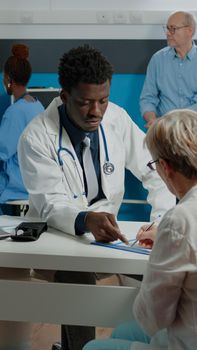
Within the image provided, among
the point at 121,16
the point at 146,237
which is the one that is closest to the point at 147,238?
the point at 146,237

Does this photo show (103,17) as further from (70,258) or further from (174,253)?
(174,253)

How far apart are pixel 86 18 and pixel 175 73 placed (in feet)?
3.13

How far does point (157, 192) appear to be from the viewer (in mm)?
2537

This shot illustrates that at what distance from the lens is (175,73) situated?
4258mm

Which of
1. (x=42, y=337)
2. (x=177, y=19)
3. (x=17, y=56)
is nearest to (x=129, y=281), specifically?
(x=42, y=337)

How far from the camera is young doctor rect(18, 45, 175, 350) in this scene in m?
2.31

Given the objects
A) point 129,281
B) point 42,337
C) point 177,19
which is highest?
point 177,19

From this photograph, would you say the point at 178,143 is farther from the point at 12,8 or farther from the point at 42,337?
the point at 12,8

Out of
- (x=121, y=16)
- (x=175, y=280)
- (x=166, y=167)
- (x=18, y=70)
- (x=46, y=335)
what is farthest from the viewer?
(x=121, y=16)

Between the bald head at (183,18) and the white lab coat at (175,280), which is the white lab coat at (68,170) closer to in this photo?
the white lab coat at (175,280)

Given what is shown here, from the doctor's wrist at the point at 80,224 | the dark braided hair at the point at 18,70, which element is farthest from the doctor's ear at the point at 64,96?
the dark braided hair at the point at 18,70

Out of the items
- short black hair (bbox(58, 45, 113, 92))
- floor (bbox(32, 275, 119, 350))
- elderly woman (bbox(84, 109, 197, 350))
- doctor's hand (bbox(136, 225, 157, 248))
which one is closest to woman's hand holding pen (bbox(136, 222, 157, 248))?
doctor's hand (bbox(136, 225, 157, 248))

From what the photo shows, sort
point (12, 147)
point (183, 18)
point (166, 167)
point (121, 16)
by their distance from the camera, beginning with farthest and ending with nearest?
point (121, 16), point (183, 18), point (12, 147), point (166, 167)

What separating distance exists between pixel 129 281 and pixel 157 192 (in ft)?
1.69
